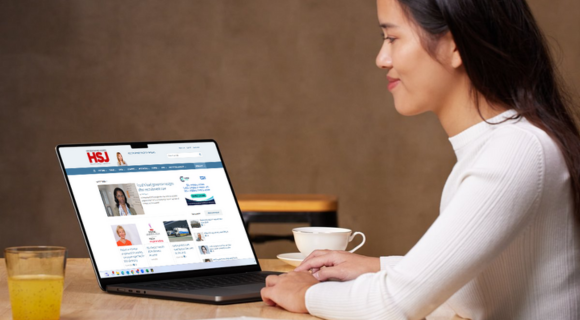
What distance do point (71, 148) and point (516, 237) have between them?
752 millimetres

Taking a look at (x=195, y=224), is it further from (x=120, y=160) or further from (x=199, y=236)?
(x=120, y=160)

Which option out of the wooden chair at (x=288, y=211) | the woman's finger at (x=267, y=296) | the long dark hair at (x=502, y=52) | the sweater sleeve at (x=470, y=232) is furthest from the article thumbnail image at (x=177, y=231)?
the wooden chair at (x=288, y=211)

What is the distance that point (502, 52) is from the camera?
3.14ft

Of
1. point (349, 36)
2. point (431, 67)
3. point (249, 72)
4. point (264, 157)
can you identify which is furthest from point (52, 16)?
point (431, 67)

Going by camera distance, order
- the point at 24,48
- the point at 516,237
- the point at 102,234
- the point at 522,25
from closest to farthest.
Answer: the point at 516,237, the point at 522,25, the point at 102,234, the point at 24,48

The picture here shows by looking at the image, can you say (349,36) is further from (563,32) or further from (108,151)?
(108,151)

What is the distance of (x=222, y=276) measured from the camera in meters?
1.17

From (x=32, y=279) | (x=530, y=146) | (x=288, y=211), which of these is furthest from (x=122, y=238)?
(x=288, y=211)

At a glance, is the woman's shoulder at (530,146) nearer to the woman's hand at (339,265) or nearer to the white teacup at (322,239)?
the woman's hand at (339,265)

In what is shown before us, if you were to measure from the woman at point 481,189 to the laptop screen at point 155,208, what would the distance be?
0.20m

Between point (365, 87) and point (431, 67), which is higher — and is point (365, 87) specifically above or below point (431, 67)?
below

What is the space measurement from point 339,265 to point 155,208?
34 cm

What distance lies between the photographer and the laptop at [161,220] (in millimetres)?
1090

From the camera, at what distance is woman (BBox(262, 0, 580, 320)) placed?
835 millimetres
